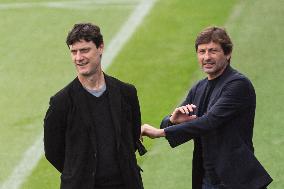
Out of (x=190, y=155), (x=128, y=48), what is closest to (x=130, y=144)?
(x=190, y=155)

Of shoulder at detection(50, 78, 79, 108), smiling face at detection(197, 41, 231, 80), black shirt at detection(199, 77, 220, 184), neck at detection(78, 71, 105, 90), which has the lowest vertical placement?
black shirt at detection(199, 77, 220, 184)

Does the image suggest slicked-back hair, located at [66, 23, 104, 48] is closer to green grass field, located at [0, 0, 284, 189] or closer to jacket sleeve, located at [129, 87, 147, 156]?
jacket sleeve, located at [129, 87, 147, 156]

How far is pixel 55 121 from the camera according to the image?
20.1 ft

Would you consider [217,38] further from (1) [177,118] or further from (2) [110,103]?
(2) [110,103]

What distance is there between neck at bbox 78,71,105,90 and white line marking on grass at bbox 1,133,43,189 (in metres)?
2.93

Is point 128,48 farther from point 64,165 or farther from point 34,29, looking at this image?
point 64,165

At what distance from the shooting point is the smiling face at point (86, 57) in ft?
19.9

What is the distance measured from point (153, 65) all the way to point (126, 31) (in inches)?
56.5

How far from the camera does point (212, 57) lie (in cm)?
639

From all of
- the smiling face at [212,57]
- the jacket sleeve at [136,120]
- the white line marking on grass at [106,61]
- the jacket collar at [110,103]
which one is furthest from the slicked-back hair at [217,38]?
the white line marking on grass at [106,61]

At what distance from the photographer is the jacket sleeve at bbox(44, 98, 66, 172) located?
6102mm

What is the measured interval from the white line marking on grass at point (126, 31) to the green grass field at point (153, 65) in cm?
10

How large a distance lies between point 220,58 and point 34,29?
23.3 feet

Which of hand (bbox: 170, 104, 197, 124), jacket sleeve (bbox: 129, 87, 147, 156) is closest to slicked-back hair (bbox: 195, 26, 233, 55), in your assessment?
hand (bbox: 170, 104, 197, 124)
